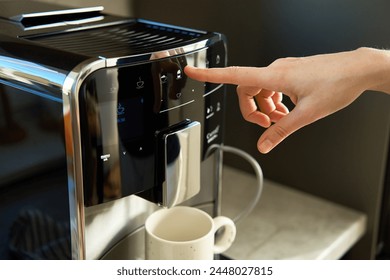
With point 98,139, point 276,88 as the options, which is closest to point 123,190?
point 98,139

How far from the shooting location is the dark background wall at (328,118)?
0.85 metres

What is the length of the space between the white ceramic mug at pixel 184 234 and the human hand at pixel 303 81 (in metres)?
0.14

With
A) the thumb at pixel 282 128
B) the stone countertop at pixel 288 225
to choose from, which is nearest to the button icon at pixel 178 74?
the thumb at pixel 282 128

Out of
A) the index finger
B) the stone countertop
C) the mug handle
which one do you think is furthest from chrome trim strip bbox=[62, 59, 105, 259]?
the stone countertop

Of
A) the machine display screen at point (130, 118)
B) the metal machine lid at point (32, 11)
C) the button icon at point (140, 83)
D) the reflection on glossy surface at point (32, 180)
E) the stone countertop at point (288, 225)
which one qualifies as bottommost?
the stone countertop at point (288, 225)

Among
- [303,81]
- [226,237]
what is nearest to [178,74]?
[303,81]

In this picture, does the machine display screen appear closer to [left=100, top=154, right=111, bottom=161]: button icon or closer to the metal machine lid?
[left=100, top=154, right=111, bottom=161]: button icon

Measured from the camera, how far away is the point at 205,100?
2.00ft

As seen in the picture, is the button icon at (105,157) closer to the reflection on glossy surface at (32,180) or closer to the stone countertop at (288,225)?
the reflection on glossy surface at (32,180)

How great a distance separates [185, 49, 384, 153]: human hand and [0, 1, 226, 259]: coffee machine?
6 centimetres

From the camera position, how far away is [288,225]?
3.00 ft

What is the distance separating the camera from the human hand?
535 millimetres
